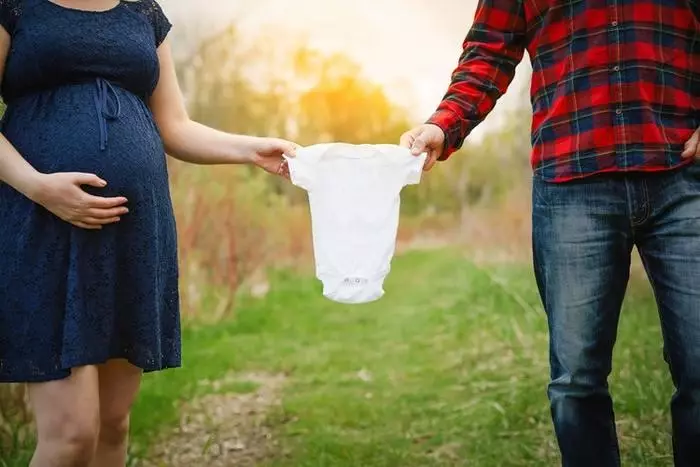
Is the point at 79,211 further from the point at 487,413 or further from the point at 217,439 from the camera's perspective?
the point at 487,413

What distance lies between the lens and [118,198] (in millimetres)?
1470

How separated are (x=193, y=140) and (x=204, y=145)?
3 centimetres

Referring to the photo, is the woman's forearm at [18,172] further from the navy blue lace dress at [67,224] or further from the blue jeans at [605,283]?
the blue jeans at [605,283]

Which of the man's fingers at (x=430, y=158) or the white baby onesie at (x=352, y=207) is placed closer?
the white baby onesie at (x=352, y=207)

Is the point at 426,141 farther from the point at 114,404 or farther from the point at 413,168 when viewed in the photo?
the point at 114,404

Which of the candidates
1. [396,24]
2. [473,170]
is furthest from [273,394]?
[396,24]

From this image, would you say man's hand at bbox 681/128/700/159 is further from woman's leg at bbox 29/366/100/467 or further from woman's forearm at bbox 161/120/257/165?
woman's leg at bbox 29/366/100/467

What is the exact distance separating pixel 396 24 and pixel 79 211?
1764 mm

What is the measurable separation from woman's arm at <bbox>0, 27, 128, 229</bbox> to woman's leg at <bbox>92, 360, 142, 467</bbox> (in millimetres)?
336

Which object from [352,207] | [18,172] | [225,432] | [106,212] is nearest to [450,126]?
[352,207]

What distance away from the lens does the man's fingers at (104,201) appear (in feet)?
4.70

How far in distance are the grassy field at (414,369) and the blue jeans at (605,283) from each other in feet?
3.44

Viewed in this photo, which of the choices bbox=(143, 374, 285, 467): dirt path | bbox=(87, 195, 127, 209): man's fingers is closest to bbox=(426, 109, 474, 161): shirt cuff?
bbox=(87, 195, 127, 209): man's fingers

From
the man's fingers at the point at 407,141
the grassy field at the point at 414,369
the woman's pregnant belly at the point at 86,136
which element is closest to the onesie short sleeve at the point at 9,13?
the woman's pregnant belly at the point at 86,136
